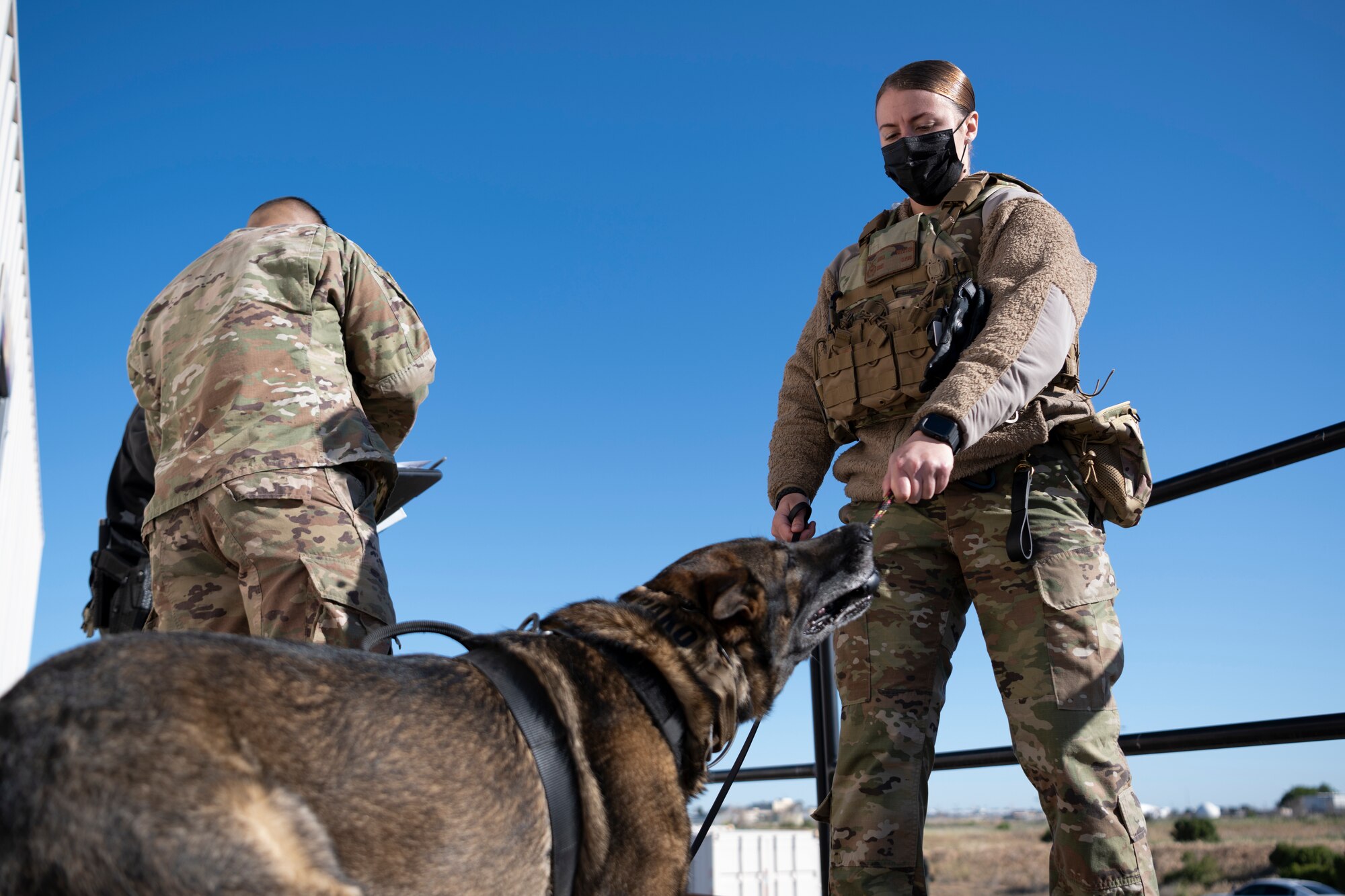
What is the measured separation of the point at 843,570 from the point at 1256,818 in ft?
109

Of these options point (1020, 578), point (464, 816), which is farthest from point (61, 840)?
point (1020, 578)

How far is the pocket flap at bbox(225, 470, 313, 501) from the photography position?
2678mm

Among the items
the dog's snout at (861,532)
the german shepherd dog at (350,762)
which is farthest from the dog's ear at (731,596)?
the dog's snout at (861,532)

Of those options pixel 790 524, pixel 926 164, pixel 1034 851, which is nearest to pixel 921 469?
pixel 790 524

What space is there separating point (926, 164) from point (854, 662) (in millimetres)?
1705

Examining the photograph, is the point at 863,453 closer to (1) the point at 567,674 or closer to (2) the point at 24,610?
(1) the point at 567,674

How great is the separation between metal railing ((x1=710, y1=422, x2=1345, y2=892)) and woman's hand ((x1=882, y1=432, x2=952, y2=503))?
760 millimetres

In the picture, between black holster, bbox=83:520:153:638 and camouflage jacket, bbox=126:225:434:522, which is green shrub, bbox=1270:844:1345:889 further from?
camouflage jacket, bbox=126:225:434:522

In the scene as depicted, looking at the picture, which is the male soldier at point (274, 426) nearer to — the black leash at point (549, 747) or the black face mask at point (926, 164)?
the black leash at point (549, 747)

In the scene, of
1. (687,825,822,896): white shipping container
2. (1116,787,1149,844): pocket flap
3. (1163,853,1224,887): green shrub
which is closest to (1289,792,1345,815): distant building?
(1163,853,1224,887): green shrub

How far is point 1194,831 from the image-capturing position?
29.0 metres

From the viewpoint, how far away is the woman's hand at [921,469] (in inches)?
94.7

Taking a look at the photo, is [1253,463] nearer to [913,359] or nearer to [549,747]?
[913,359]

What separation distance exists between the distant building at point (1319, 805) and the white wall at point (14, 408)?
26.6 m
